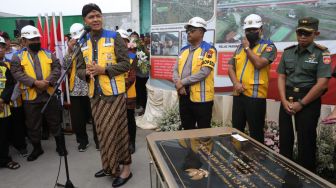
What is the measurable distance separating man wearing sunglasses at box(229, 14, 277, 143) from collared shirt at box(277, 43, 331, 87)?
25cm

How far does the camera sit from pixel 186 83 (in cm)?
293

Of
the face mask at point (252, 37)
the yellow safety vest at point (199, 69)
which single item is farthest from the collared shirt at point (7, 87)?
the face mask at point (252, 37)

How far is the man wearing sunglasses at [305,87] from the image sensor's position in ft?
7.52

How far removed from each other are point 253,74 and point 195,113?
2.48ft

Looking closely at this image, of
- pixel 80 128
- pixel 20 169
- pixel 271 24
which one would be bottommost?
pixel 20 169

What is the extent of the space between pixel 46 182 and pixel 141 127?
7.20ft

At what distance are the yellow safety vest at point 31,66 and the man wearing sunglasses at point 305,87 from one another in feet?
9.21

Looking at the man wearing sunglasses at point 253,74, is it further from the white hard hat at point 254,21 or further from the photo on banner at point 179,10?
the photo on banner at point 179,10

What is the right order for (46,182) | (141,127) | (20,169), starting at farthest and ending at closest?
(141,127) < (20,169) < (46,182)

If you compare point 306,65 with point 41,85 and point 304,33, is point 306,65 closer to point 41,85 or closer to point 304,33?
point 304,33

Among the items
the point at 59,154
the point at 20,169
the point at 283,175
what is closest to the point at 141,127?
the point at 59,154

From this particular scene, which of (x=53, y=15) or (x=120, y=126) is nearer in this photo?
(x=120, y=126)

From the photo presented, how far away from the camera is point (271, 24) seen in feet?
11.2

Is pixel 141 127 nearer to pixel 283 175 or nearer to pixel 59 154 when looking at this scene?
pixel 59 154
